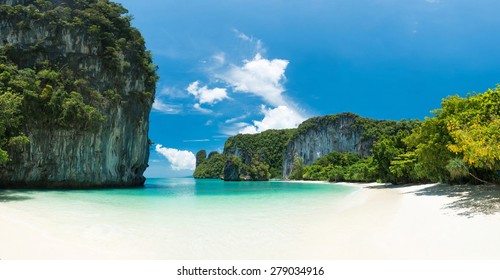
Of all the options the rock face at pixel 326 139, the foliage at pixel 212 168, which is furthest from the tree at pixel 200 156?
the rock face at pixel 326 139

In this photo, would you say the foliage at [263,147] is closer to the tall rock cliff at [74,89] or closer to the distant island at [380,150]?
the distant island at [380,150]

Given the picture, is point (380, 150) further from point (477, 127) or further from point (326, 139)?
point (326, 139)

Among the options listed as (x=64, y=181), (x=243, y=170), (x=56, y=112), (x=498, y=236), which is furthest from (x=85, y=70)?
(x=243, y=170)

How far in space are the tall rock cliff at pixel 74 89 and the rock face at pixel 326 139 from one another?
75.0 metres

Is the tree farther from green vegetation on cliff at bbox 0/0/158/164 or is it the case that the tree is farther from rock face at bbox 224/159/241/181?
green vegetation on cliff at bbox 0/0/158/164

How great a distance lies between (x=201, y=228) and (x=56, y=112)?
2570 centimetres

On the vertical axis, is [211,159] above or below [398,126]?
below

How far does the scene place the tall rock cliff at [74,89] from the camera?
1033 inches

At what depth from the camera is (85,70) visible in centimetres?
3097

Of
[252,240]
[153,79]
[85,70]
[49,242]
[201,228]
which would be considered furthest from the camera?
[153,79]

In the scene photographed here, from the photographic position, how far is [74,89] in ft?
96.7

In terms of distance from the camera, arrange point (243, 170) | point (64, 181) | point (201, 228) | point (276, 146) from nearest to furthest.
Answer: point (201, 228) < point (64, 181) < point (243, 170) < point (276, 146)

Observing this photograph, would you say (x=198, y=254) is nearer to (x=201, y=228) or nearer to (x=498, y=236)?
(x=201, y=228)

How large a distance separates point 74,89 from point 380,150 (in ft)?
114
